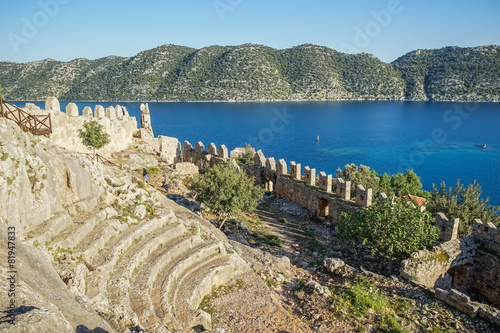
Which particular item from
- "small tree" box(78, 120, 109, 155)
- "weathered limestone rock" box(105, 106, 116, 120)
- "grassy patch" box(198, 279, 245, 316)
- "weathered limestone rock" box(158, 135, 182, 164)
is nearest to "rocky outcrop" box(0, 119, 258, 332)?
"grassy patch" box(198, 279, 245, 316)

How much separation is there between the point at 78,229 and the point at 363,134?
93.7 meters

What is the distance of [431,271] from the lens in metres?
13.5

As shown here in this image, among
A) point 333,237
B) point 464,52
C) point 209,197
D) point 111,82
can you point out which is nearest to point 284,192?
point 333,237

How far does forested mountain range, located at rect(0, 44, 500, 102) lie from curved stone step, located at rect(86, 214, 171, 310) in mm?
144278

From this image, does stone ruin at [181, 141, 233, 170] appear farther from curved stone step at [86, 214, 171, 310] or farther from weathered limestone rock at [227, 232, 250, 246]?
curved stone step at [86, 214, 171, 310]

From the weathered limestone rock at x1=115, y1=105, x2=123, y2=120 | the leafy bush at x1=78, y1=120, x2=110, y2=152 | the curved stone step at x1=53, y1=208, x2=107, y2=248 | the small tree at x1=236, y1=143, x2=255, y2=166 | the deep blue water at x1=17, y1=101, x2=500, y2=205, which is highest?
the weathered limestone rock at x1=115, y1=105, x2=123, y2=120

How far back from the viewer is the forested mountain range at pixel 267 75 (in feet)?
507

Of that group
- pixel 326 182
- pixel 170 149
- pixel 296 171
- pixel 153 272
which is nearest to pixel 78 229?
pixel 153 272

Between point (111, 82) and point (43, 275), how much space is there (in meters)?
165

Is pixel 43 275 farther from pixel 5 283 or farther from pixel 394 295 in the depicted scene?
pixel 394 295

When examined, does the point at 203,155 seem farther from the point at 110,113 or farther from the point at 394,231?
the point at 394,231

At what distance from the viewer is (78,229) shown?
9070mm

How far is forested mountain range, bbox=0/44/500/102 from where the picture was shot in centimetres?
15450

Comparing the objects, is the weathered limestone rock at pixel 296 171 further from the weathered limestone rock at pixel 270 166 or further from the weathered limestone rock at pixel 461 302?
the weathered limestone rock at pixel 461 302
